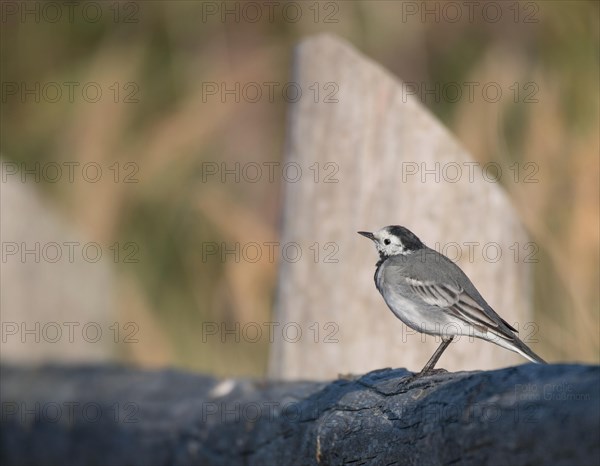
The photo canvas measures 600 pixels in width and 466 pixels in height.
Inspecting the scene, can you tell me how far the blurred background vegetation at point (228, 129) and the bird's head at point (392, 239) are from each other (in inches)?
45.1

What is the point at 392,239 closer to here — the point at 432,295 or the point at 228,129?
the point at 432,295

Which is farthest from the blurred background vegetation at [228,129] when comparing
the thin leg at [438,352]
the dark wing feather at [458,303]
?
the thin leg at [438,352]

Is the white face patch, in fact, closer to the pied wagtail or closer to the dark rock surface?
the pied wagtail

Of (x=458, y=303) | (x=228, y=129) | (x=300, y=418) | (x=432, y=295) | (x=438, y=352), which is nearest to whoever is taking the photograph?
(x=300, y=418)

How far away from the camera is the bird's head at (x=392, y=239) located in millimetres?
3188

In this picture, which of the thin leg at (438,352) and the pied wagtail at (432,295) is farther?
the pied wagtail at (432,295)

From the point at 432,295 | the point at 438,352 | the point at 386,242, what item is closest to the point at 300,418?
the point at 438,352

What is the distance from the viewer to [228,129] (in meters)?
6.96

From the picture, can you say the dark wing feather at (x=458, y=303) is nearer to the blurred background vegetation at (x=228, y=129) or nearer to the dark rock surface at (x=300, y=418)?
the dark rock surface at (x=300, y=418)

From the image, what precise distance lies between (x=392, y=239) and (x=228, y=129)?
12.5ft

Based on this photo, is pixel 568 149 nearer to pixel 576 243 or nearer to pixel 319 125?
pixel 576 243

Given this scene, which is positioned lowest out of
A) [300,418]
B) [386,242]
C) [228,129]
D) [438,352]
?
[300,418]

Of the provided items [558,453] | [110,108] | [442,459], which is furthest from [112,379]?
[110,108]

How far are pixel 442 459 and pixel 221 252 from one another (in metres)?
4.42
